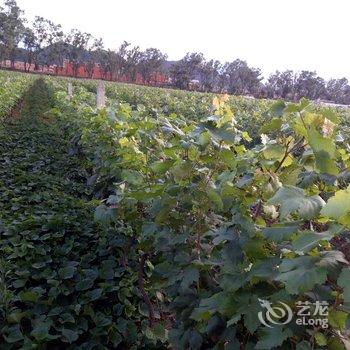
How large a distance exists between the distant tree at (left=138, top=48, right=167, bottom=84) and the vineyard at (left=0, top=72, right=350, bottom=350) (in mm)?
73726

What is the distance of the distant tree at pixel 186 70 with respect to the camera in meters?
68.1

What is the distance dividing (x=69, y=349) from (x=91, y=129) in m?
3.79

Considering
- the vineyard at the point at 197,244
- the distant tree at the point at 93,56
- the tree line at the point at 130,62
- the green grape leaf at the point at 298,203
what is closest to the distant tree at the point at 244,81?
the tree line at the point at 130,62

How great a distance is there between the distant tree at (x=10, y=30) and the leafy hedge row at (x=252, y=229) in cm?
7130

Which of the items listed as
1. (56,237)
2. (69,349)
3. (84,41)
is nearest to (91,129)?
(56,237)

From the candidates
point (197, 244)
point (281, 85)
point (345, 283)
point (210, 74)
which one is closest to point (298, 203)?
point (345, 283)

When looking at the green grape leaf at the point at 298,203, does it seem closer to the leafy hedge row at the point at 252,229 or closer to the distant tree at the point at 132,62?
the leafy hedge row at the point at 252,229

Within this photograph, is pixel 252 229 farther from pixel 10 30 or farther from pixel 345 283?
pixel 10 30

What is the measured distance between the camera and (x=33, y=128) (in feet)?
35.0

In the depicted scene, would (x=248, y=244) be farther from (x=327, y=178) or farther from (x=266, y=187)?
(x=327, y=178)

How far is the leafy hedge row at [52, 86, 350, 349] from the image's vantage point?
1255mm

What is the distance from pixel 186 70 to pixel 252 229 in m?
70.5

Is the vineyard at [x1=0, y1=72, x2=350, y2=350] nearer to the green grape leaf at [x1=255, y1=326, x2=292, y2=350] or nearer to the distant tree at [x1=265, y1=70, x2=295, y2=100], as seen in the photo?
the green grape leaf at [x1=255, y1=326, x2=292, y2=350]

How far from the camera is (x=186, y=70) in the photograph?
230ft
